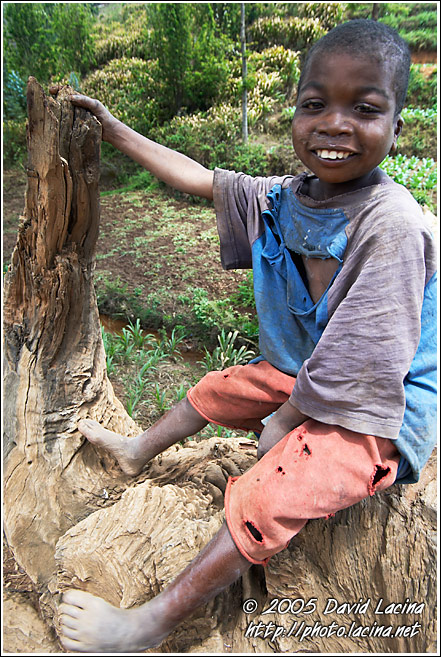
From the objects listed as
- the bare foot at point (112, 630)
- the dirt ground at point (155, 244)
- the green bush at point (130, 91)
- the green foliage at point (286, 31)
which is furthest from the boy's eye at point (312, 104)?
the green foliage at point (286, 31)

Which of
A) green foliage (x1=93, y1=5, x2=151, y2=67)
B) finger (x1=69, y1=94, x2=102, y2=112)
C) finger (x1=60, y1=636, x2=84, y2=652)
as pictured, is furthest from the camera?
green foliage (x1=93, y1=5, x2=151, y2=67)

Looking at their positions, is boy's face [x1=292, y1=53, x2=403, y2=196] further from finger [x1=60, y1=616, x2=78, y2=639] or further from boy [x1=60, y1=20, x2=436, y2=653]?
finger [x1=60, y1=616, x2=78, y2=639]

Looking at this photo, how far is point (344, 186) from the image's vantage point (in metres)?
1.37

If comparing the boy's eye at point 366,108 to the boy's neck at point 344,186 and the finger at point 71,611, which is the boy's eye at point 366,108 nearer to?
the boy's neck at point 344,186

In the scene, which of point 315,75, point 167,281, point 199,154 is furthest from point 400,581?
point 199,154

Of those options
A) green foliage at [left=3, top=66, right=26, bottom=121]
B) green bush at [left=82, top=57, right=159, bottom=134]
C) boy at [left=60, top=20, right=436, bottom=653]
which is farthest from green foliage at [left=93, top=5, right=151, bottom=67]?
boy at [left=60, top=20, right=436, bottom=653]

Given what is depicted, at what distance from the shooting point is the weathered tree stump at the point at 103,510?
4.65 feet

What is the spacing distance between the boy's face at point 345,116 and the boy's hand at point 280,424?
0.70 m

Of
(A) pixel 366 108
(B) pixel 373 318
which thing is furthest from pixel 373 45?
(B) pixel 373 318

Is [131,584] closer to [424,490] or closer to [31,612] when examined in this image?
[31,612]

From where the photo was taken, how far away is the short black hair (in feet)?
3.74

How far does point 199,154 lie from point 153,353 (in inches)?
145

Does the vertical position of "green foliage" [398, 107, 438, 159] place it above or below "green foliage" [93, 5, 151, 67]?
below

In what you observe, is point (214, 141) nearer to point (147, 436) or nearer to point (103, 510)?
point (147, 436)
